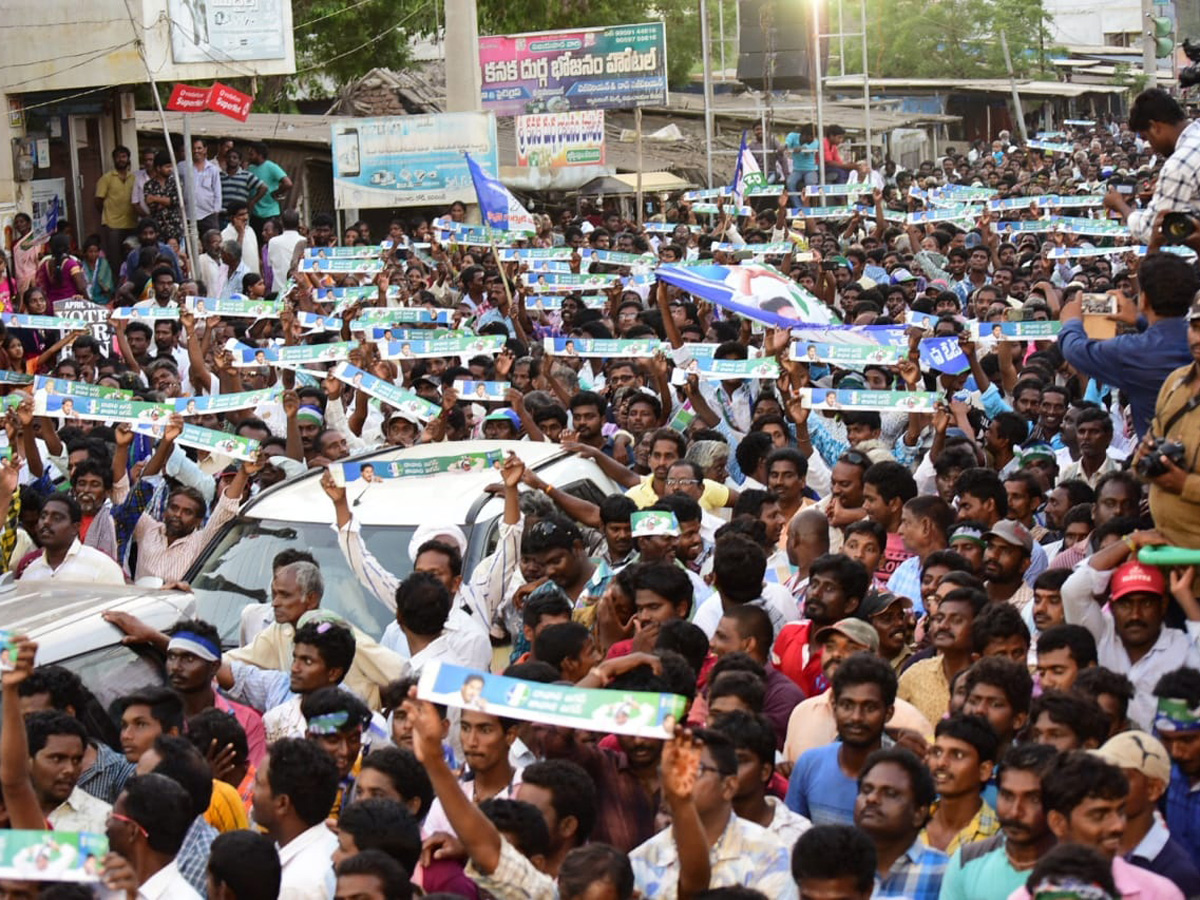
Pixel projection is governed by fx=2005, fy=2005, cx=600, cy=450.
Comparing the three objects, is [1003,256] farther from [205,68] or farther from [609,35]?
[609,35]

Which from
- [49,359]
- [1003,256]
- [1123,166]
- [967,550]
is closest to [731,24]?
[1123,166]

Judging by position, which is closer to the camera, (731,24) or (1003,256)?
(1003,256)

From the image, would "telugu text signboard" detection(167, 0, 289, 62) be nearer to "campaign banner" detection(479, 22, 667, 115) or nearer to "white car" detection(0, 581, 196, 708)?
"campaign banner" detection(479, 22, 667, 115)

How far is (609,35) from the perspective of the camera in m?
31.2

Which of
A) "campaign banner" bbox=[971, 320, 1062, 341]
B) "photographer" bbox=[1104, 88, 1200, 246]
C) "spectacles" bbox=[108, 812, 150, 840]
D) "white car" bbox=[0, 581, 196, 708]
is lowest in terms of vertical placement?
"spectacles" bbox=[108, 812, 150, 840]

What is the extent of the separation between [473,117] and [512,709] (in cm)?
1849

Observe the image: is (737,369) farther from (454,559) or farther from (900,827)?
(900,827)

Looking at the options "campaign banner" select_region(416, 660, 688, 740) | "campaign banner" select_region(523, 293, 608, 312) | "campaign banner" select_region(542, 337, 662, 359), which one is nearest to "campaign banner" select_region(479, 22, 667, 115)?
"campaign banner" select_region(523, 293, 608, 312)

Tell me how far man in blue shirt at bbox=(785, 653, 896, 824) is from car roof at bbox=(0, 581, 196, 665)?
252cm

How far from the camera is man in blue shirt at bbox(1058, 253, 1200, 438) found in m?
6.66

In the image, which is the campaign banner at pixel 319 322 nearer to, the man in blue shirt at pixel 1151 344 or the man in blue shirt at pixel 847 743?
the man in blue shirt at pixel 1151 344

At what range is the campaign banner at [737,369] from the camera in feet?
36.0

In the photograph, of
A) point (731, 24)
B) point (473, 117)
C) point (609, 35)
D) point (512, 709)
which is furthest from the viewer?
point (731, 24)

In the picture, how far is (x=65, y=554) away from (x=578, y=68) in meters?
23.7
